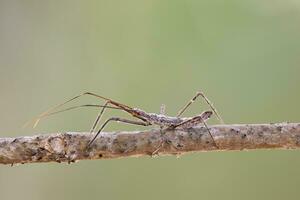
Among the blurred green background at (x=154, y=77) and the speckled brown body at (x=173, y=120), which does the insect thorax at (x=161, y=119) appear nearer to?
the speckled brown body at (x=173, y=120)

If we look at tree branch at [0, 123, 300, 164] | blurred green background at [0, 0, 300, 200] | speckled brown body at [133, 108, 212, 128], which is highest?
blurred green background at [0, 0, 300, 200]

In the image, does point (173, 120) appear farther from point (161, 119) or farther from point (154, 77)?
point (154, 77)

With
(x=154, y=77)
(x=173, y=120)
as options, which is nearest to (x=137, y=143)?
(x=173, y=120)

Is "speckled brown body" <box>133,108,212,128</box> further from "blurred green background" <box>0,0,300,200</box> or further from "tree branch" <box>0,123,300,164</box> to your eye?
"blurred green background" <box>0,0,300,200</box>

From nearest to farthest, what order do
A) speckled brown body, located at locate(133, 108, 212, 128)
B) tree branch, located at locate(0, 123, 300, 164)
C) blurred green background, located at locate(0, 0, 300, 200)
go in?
tree branch, located at locate(0, 123, 300, 164), speckled brown body, located at locate(133, 108, 212, 128), blurred green background, located at locate(0, 0, 300, 200)

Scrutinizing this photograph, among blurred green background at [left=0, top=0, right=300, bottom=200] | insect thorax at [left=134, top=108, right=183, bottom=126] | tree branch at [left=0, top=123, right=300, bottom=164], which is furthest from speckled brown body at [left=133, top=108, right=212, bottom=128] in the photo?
blurred green background at [left=0, top=0, right=300, bottom=200]

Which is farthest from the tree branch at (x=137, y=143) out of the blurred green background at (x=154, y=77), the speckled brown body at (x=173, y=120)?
the blurred green background at (x=154, y=77)
